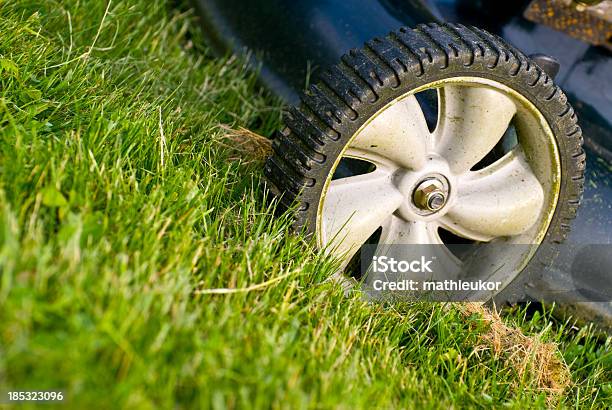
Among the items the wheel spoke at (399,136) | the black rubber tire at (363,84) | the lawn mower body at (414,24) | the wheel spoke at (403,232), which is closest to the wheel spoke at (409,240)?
the wheel spoke at (403,232)

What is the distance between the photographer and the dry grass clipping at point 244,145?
99.7 inches

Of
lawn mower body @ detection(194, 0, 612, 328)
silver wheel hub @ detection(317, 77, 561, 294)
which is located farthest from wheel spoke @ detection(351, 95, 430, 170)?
lawn mower body @ detection(194, 0, 612, 328)

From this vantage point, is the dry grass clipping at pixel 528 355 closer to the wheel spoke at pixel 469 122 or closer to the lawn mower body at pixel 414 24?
the wheel spoke at pixel 469 122

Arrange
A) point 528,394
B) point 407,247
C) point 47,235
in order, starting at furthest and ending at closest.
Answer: point 407,247 → point 528,394 → point 47,235

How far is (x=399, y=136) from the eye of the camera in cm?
220

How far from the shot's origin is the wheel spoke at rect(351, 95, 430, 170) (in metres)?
2.16

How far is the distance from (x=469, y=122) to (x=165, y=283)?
3.56 feet

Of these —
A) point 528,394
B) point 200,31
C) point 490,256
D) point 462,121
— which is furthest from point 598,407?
point 200,31

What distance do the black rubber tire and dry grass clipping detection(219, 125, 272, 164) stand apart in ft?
1.31

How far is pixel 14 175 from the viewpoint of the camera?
1719 millimetres

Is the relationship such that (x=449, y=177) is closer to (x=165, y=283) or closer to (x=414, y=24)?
(x=414, y=24)

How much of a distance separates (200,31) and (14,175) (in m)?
1.78

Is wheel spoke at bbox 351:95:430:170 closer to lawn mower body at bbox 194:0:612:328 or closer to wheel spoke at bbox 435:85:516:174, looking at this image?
wheel spoke at bbox 435:85:516:174

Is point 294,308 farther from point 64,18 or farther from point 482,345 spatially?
point 64,18
